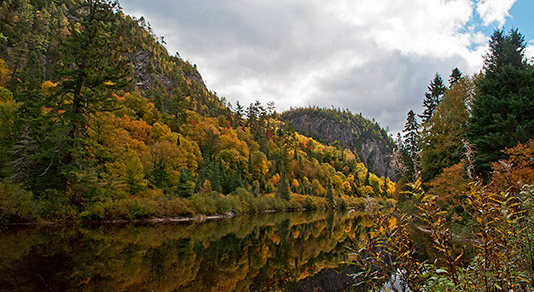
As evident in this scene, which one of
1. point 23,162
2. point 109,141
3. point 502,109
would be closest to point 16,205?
point 23,162

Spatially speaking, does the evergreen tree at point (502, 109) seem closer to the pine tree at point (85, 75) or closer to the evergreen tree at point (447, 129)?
the evergreen tree at point (447, 129)

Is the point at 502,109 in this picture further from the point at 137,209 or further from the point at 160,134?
the point at 160,134

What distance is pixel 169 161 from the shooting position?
5188cm

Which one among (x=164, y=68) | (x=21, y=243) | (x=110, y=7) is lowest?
(x=21, y=243)

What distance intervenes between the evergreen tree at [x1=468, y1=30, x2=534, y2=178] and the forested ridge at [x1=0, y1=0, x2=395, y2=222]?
26.9m

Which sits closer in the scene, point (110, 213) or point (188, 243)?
point (188, 243)

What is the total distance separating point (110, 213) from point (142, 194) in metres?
9.72

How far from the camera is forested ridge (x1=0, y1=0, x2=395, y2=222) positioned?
22.9m

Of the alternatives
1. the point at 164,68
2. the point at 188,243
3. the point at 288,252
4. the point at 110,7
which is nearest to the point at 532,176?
the point at 288,252

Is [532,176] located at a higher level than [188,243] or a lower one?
higher

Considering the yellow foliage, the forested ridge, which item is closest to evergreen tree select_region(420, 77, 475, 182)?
the forested ridge

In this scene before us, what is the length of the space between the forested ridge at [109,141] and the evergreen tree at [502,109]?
2695 centimetres

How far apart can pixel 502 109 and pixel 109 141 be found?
144 ft

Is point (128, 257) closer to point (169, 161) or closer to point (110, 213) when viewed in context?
point (110, 213)
